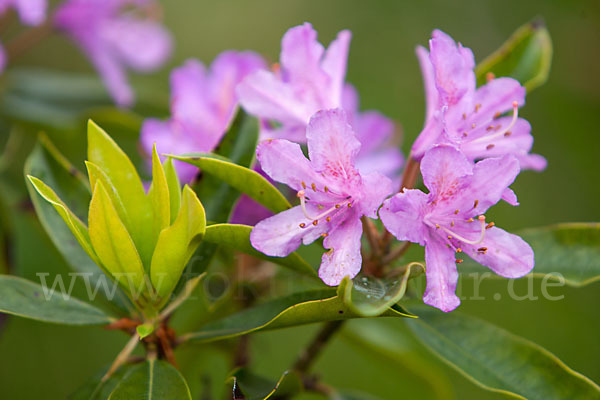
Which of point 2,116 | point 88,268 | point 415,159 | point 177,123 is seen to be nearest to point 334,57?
point 415,159

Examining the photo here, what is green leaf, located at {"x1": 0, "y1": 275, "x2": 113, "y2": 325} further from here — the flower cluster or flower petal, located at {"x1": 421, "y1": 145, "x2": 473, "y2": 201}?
flower petal, located at {"x1": 421, "y1": 145, "x2": 473, "y2": 201}

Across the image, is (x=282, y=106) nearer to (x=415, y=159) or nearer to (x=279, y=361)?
(x=415, y=159)

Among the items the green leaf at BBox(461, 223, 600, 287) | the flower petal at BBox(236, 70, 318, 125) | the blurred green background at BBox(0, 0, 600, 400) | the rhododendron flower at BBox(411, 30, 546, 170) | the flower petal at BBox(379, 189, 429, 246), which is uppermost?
the rhododendron flower at BBox(411, 30, 546, 170)

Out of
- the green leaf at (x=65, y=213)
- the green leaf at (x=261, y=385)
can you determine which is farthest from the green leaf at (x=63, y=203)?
the green leaf at (x=261, y=385)

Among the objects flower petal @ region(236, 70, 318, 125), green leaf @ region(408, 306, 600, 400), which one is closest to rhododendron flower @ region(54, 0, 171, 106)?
flower petal @ region(236, 70, 318, 125)

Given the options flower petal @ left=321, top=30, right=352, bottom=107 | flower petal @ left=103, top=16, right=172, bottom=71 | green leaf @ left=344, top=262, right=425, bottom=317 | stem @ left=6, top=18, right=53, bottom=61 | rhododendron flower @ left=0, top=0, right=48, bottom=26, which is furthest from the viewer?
flower petal @ left=103, top=16, right=172, bottom=71

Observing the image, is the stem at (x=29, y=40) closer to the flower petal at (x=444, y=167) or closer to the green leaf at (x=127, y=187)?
the green leaf at (x=127, y=187)

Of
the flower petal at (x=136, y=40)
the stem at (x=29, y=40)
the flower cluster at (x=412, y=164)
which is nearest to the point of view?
the flower cluster at (x=412, y=164)

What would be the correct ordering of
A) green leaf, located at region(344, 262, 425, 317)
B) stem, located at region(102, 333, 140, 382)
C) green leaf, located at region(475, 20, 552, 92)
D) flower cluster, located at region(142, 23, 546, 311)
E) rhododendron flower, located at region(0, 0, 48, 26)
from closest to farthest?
green leaf, located at region(344, 262, 425, 317) < flower cluster, located at region(142, 23, 546, 311) < stem, located at region(102, 333, 140, 382) < green leaf, located at region(475, 20, 552, 92) < rhododendron flower, located at region(0, 0, 48, 26)
